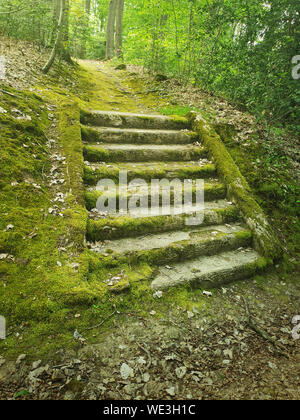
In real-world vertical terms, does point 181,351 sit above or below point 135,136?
below

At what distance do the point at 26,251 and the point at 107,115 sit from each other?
3.54 metres

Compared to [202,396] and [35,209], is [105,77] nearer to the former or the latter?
[35,209]

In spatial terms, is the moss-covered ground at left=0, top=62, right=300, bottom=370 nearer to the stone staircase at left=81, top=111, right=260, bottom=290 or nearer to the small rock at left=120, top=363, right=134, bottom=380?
the stone staircase at left=81, top=111, right=260, bottom=290

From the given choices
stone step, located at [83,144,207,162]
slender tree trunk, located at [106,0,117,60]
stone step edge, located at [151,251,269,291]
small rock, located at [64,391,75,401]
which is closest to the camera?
small rock, located at [64,391,75,401]

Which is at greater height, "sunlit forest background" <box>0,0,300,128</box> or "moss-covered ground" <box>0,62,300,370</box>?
"sunlit forest background" <box>0,0,300,128</box>

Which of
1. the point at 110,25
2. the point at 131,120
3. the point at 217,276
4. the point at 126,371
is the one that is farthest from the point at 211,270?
the point at 110,25

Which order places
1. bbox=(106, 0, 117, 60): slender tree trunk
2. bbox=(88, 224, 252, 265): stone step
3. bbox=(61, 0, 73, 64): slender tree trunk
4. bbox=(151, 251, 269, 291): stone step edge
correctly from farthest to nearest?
bbox=(106, 0, 117, 60): slender tree trunk, bbox=(61, 0, 73, 64): slender tree trunk, bbox=(88, 224, 252, 265): stone step, bbox=(151, 251, 269, 291): stone step edge

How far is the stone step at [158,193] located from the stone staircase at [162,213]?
0.05 ft

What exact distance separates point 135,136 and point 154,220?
225 cm

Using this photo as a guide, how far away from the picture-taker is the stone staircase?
10.5ft

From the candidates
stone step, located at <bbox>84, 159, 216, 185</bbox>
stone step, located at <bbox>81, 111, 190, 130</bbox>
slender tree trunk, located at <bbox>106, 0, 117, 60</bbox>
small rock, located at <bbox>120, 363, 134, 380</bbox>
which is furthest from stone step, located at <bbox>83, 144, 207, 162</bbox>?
slender tree trunk, located at <bbox>106, 0, 117, 60</bbox>

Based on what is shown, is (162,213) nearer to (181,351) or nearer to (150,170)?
(150,170)

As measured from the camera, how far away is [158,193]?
3.92 metres

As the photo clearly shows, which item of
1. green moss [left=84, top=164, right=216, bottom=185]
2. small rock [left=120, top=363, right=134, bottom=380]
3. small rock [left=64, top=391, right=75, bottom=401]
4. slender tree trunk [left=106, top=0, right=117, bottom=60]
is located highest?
slender tree trunk [left=106, top=0, right=117, bottom=60]
